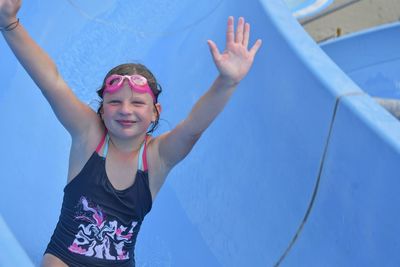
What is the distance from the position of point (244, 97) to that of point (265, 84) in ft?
0.63

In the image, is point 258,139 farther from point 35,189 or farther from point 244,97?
point 35,189

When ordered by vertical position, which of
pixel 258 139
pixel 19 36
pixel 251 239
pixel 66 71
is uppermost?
pixel 19 36

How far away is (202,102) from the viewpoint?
1666 millimetres

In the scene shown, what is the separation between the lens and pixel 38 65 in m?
1.65

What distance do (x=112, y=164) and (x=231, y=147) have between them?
914 mm

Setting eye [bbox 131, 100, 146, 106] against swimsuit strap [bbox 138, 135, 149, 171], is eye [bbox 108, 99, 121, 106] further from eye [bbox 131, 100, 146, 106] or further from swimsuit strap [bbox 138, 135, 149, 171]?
swimsuit strap [bbox 138, 135, 149, 171]

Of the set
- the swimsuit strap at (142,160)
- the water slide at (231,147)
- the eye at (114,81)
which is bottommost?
the water slide at (231,147)

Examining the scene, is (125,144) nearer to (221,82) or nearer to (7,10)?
(221,82)

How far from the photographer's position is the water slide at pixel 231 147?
1.81m

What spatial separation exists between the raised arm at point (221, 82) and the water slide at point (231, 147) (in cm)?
42

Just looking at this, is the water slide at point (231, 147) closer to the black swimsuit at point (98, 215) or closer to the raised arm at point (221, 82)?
→ the black swimsuit at point (98, 215)

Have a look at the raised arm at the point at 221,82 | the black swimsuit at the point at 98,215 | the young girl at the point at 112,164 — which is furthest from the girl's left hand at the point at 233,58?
the black swimsuit at the point at 98,215

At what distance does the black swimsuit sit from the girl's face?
10 cm

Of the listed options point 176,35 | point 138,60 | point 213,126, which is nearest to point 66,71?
point 138,60
